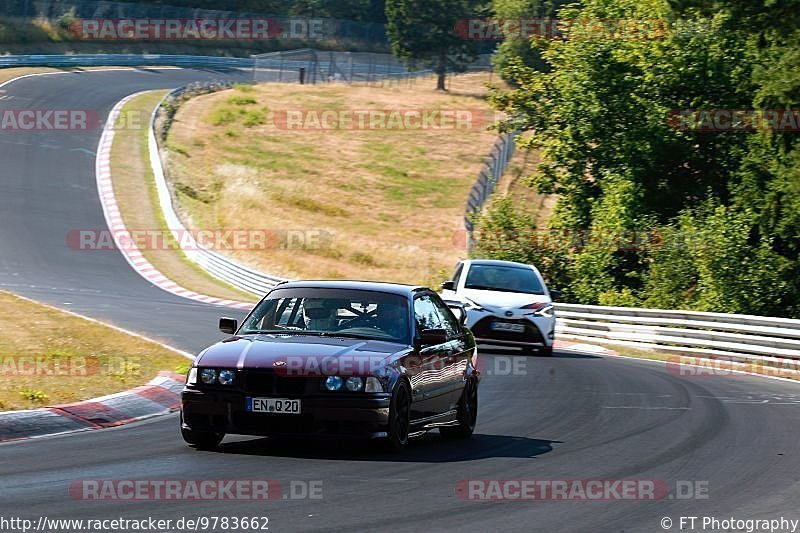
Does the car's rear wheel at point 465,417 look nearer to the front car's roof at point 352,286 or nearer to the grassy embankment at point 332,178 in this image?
the front car's roof at point 352,286

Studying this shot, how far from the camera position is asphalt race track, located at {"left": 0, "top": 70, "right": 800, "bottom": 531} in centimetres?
769

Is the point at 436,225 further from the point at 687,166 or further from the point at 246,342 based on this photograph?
the point at 246,342

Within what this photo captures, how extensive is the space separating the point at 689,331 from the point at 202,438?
18.3 meters

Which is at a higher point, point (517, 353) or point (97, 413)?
point (97, 413)

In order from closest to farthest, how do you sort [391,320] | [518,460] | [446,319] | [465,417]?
[518,460], [391,320], [465,417], [446,319]

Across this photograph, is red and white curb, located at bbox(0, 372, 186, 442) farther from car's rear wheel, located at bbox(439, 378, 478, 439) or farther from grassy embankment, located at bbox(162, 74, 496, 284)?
grassy embankment, located at bbox(162, 74, 496, 284)

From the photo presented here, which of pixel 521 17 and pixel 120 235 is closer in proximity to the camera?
pixel 120 235

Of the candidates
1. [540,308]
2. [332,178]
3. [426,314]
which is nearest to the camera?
[426,314]

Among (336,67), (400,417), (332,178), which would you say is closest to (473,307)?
(400,417)

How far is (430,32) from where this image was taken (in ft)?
313

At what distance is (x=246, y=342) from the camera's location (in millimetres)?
10383

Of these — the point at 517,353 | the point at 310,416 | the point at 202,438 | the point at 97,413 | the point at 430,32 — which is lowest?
the point at 517,353

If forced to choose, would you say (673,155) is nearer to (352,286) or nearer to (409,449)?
(352,286)

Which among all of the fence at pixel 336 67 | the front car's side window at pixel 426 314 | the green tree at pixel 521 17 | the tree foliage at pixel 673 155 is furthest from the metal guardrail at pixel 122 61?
the front car's side window at pixel 426 314
